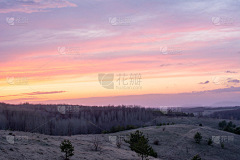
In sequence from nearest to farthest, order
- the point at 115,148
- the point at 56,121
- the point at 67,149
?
the point at 67,149 → the point at 115,148 → the point at 56,121

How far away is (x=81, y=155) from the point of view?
16.0m

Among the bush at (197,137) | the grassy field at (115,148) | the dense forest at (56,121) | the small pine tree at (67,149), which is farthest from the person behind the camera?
the dense forest at (56,121)

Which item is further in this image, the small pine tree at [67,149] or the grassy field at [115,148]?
the small pine tree at [67,149]

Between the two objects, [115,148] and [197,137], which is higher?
[115,148]

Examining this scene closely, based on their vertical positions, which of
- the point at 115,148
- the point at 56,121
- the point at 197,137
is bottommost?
the point at 56,121

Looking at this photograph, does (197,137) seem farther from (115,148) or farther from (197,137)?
(115,148)

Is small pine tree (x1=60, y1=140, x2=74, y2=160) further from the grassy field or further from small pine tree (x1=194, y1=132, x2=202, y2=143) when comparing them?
small pine tree (x1=194, y1=132, x2=202, y2=143)

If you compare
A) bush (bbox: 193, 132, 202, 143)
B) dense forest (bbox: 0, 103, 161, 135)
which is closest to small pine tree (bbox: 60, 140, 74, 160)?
bush (bbox: 193, 132, 202, 143)

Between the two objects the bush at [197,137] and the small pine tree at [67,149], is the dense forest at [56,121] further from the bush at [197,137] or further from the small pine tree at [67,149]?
the small pine tree at [67,149]

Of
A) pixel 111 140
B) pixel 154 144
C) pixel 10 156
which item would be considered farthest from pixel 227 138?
pixel 10 156

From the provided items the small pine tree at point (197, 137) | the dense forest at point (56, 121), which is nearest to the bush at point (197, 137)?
the small pine tree at point (197, 137)

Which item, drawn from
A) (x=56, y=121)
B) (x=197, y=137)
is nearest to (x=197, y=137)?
(x=197, y=137)

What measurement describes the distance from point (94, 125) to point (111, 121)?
31.2 ft

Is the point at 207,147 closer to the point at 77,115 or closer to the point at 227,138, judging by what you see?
the point at 227,138
